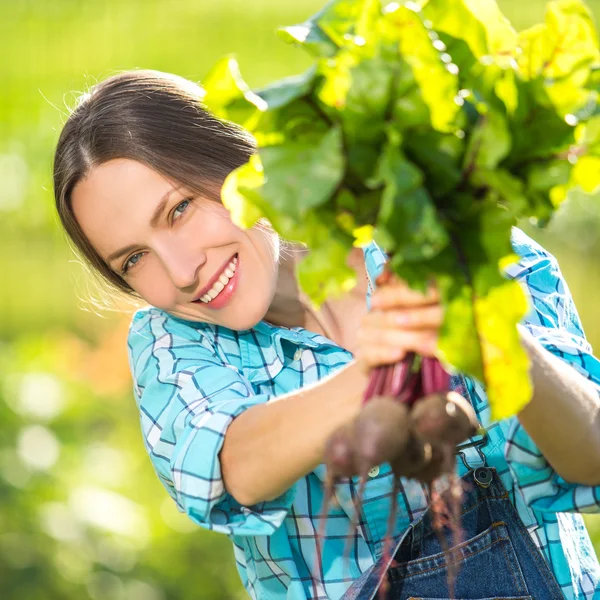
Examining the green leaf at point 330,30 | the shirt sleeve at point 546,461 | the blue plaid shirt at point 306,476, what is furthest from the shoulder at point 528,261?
the green leaf at point 330,30

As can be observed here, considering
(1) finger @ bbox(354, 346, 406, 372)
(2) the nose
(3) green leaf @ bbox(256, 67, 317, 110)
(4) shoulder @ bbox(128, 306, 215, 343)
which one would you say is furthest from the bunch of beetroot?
(4) shoulder @ bbox(128, 306, 215, 343)

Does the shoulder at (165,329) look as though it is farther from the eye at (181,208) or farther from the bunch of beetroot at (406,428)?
the bunch of beetroot at (406,428)

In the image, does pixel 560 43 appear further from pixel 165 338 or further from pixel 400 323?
pixel 165 338

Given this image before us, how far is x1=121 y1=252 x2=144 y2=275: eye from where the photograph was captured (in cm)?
174

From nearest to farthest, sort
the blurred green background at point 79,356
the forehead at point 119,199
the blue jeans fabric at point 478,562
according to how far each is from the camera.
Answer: the blue jeans fabric at point 478,562 → the forehead at point 119,199 → the blurred green background at point 79,356

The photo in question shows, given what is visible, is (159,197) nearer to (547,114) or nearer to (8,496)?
(547,114)

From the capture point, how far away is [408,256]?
1.06 meters

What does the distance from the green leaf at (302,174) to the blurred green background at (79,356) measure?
1.03 m

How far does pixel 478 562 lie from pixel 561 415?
0.43m

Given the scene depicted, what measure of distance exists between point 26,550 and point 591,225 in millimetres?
4094

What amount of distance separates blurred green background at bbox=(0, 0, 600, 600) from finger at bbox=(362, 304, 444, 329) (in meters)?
1.00

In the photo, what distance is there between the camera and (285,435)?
1.27 metres

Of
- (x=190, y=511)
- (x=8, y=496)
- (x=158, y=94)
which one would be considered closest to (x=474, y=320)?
(x=190, y=511)

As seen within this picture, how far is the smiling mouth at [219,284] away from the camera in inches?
66.2
